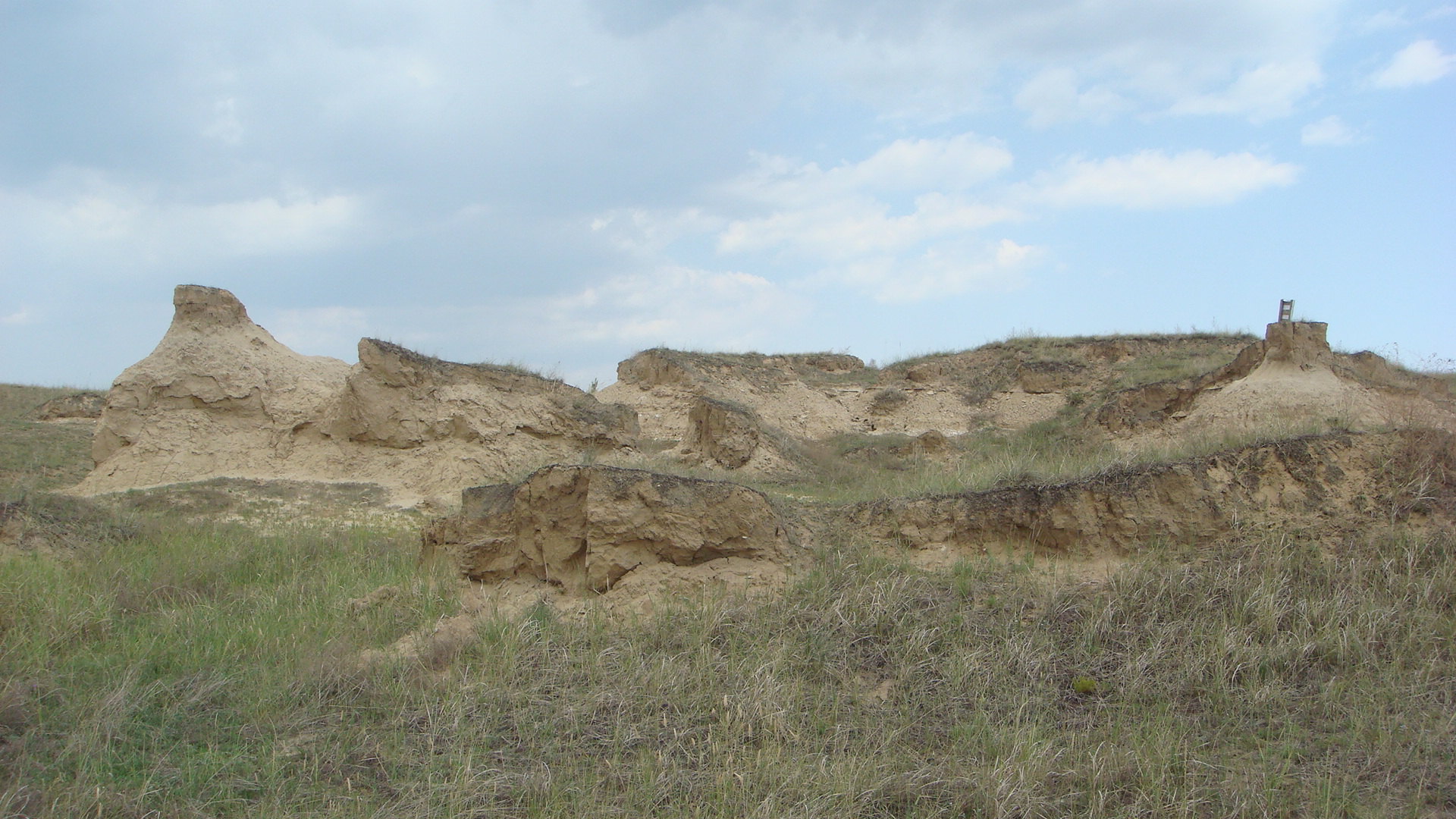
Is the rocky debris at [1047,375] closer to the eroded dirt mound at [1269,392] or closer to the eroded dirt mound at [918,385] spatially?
the eroded dirt mound at [918,385]

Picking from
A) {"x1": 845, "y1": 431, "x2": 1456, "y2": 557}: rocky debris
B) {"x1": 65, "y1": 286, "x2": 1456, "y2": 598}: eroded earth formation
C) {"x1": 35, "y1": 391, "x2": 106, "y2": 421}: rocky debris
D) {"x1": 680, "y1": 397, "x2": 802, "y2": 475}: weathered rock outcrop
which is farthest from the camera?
{"x1": 35, "y1": 391, "x2": 106, "y2": 421}: rocky debris

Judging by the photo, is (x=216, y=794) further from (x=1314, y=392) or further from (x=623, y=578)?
(x=1314, y=392)

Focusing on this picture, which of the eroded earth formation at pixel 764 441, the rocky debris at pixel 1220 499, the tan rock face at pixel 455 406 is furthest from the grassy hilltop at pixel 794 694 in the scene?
the tan rock face at pixel 455 406

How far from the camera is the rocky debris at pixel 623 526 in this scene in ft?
21.7

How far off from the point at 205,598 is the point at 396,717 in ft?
9.55

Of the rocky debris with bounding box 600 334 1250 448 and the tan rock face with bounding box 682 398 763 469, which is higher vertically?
the rocky debris with bounding box 600 334 1250 448

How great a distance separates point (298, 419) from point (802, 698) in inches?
468

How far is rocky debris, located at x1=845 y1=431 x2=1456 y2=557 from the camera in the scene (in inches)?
248

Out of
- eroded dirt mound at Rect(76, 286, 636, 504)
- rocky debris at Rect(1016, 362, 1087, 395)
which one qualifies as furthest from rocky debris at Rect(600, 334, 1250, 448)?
eroded dirt mound at Rect(76, 286, 636, 504)

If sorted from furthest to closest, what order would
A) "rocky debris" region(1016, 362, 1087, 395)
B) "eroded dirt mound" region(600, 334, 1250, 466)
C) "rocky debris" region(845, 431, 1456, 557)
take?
"rocky debris" region(1016, 362, 1087, 395) < "eroded dirt mound" region(600, 334, 1250, 466) < "rocky debris" region(845, 431, 1456, 557)

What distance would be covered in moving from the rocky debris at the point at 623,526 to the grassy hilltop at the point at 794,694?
1.58ft

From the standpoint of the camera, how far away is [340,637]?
19.6 feet

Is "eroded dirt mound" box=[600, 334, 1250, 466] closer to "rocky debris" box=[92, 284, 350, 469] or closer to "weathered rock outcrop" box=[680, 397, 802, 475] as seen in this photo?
"weathered rock outcrop" box=[680, 397, 802, 475]

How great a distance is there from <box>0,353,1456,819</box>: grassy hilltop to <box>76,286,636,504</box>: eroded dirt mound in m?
6.77
